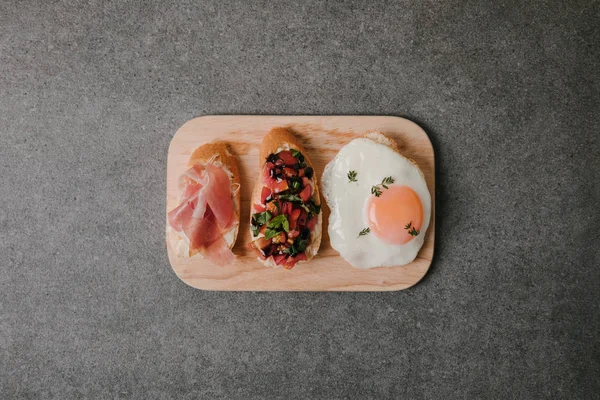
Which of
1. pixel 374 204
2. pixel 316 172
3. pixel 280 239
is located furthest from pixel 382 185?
pixel 280 239

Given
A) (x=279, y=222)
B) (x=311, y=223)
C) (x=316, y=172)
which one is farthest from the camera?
(x=316, y=172)

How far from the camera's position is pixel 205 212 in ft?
7.70

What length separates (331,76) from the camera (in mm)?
2609

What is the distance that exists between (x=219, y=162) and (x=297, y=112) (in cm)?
57

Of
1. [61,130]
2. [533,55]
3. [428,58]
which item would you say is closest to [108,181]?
[61,130]

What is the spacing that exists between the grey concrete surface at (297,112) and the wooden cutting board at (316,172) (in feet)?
0.45

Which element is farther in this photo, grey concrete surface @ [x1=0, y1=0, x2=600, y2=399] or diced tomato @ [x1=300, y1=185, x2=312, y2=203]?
grey concrete surface @ [x1=0, y1=0, x2=600, y2=399]

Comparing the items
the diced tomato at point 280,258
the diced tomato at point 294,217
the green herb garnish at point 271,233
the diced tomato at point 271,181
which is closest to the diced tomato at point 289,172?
the diced tomato at point 271,181

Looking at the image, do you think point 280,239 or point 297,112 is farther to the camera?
point 297,112

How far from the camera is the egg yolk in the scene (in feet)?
7.68

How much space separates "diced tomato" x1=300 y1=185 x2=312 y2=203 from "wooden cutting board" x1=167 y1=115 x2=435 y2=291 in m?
0.20

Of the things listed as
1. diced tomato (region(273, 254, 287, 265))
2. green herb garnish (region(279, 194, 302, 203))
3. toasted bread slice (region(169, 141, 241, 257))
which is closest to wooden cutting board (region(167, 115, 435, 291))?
toasted bread slice (region(169, 141, 241, 257))

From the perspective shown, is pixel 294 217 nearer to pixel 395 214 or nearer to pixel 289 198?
pixel 289 198

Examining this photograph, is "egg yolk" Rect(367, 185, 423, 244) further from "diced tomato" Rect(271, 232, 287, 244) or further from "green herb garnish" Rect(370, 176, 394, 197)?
"diced tomato" Rect(271, 232, 287, 244)
